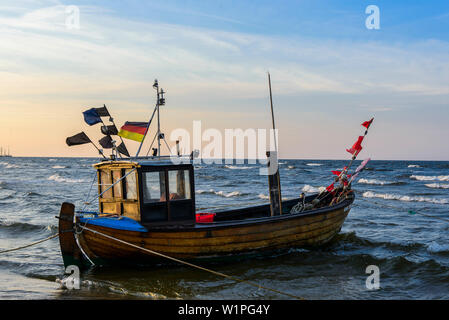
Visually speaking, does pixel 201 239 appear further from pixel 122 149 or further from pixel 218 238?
pixel 122 149

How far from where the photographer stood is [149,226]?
32.0 ft

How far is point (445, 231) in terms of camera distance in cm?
1562

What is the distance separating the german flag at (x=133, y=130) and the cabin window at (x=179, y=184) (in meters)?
1.09

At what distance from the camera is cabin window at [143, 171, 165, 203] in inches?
387

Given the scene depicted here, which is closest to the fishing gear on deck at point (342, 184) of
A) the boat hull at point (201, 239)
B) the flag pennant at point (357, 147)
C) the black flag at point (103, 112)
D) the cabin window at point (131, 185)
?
the flag pennant at point (357, 147)

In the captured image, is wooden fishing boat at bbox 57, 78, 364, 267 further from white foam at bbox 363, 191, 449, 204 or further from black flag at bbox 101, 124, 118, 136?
white foam at bbox 363, 191, 449, 204

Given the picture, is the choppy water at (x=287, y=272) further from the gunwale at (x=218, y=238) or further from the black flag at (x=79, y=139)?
the black flag at (x=79, y=139)

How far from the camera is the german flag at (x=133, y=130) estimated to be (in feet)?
32.6

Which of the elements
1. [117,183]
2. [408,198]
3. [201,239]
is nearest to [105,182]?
[117,183]

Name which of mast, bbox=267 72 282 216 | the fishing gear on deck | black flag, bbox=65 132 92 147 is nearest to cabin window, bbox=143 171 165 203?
black flag, bbox=65 132 92 147

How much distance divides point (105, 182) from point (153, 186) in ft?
4.83
